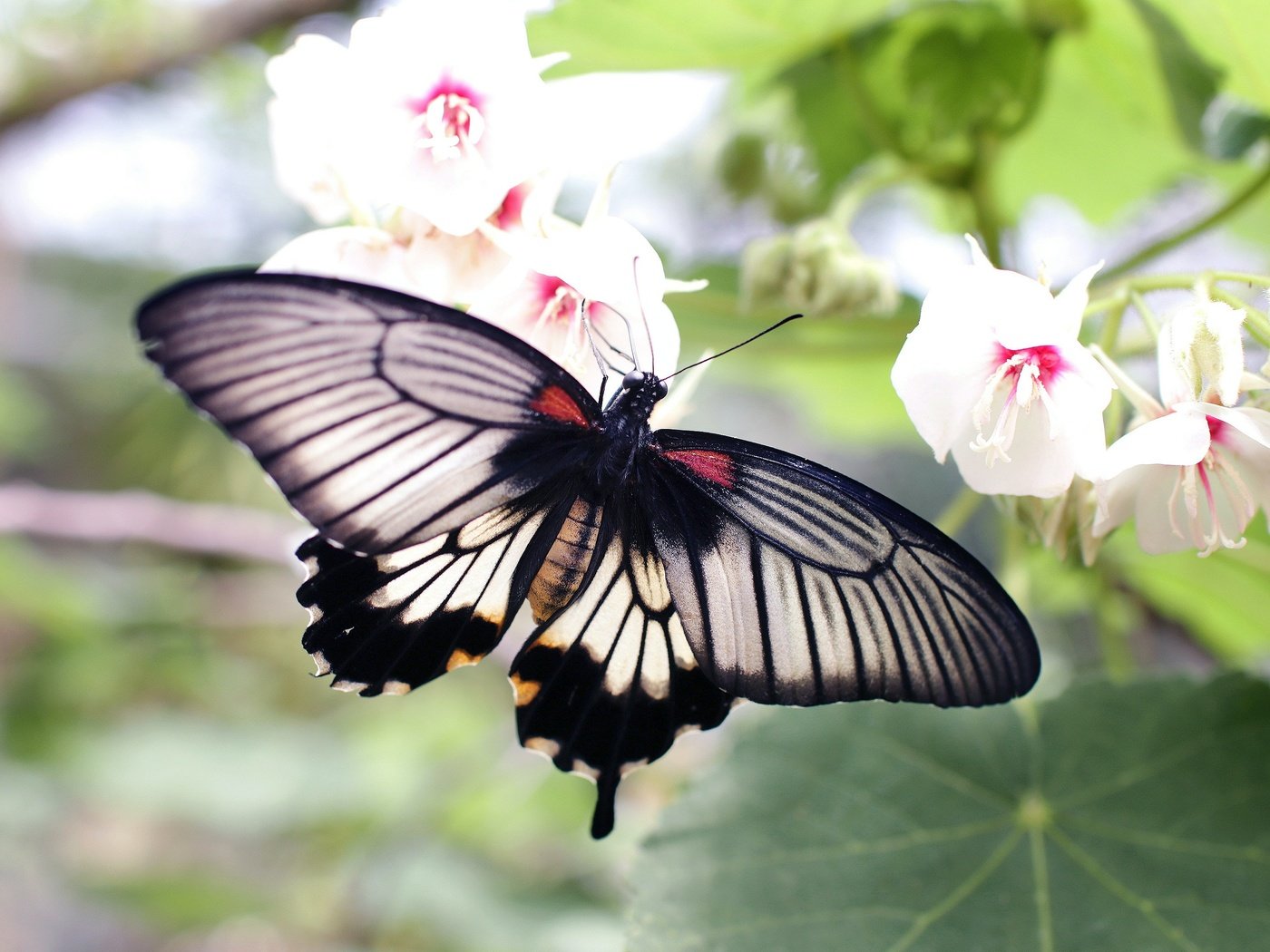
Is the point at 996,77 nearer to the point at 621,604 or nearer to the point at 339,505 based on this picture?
the point at 621,604

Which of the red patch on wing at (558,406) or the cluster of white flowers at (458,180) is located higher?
the cluster of white flowers at (458,180)

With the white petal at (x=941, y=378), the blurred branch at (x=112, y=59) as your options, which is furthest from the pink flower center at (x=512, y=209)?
the blurred branch at (x=112, y=59)

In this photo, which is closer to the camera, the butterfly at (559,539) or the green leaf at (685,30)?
the butterfly at (559,539)

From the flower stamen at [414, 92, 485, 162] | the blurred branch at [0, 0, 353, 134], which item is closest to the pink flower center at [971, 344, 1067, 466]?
the flower stamen at [414, 92, 485, 162]

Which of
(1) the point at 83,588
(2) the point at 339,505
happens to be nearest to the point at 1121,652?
(2) the point at 339,505

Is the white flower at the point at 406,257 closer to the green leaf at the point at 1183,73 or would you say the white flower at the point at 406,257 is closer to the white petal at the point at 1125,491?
the white petal at the point at 1125,491

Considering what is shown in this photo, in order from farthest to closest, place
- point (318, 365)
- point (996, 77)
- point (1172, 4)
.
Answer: point (996, 77), point (1172, 4), point (318, 365)
